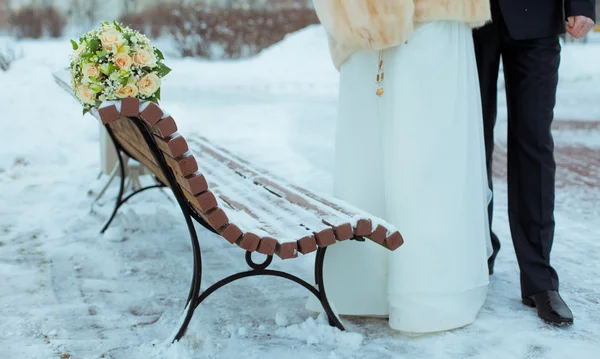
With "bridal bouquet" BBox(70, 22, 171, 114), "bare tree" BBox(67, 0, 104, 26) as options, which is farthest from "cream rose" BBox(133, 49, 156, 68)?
"bare tree" BBox(67, 0, 104, 26)

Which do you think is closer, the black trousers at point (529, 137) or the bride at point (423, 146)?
the bride at point (423, 146)

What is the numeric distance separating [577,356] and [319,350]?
3.01ft

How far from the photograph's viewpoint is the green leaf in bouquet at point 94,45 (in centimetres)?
255

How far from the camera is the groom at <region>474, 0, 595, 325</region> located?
9.32ft

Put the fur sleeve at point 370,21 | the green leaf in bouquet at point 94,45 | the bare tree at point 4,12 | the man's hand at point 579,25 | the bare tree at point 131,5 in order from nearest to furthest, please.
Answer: the green leaf in bouquet at point 94,45 < the fur sleeve at point 370,21 < the man's hand at point 579,25 < the bare tree at point 4,12 < the bare tree at point 131,5

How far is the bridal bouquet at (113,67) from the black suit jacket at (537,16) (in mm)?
1371

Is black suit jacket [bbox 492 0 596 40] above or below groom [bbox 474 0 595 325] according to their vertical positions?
above

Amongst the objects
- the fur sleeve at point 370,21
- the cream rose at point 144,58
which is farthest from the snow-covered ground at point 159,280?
the fur sleeve at point 370,21

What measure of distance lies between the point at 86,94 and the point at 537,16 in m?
1.73

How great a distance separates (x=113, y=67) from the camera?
8.11 feet

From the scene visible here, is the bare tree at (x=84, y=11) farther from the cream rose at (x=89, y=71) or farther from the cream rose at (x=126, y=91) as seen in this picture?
the cream rose at (x=126, y=91)

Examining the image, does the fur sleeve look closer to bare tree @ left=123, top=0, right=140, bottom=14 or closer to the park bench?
the park bench

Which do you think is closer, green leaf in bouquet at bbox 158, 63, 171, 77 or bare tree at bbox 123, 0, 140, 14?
green leaf in bouquet at bbox 158, 63, 171, 77

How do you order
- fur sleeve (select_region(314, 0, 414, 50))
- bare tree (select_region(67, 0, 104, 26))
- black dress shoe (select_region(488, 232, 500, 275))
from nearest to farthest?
fur sleeve (select_region(314, 0, 414, 50)), black dress shoe (select_region(488, 232, 500, 275)), bare tree (select_region(67, 0, 104, 26))
